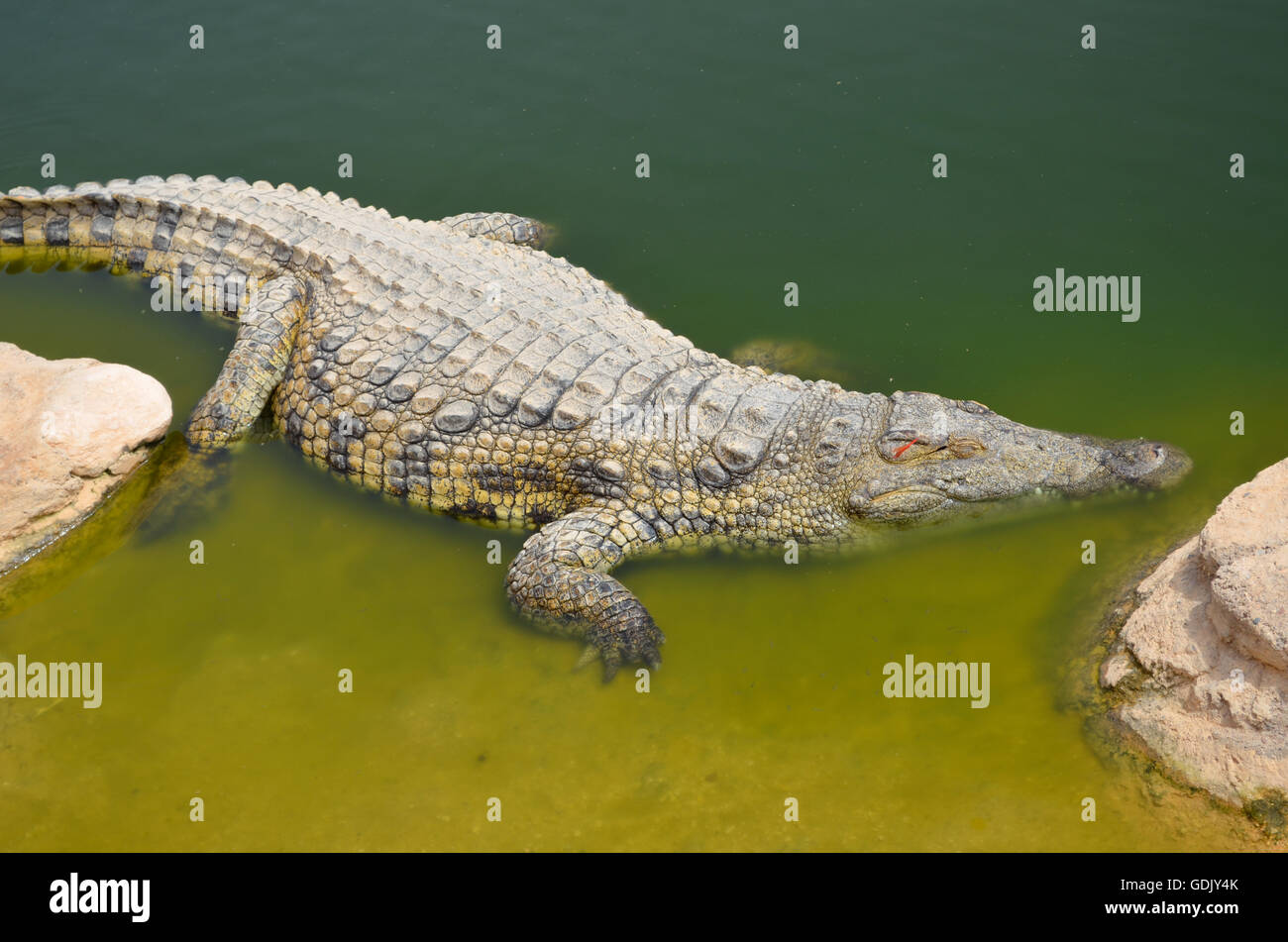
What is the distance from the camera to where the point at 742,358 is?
7.78 metres

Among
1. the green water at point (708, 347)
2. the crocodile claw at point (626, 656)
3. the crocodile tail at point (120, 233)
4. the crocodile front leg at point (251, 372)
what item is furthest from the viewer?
the crocodile tail at point (120, 233)

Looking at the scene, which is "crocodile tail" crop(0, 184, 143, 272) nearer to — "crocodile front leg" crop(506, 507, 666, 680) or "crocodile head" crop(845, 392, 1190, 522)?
"crocodile front leg" crop(506, 507, 666, 680)

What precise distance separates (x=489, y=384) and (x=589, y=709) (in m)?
2.04

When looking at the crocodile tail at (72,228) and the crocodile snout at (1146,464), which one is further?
the crocodile tail at (72,228)

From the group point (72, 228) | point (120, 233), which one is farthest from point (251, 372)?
point (72, 228)

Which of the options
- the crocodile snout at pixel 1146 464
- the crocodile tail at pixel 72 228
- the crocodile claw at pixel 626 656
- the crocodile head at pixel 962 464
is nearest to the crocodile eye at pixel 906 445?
the crocodile head at pixel 962 464

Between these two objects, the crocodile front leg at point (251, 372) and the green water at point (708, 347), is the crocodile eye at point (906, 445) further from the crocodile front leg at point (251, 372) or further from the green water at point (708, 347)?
the crocodile front leg at point (251, 372)

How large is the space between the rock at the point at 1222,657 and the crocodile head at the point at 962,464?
0.95 meters

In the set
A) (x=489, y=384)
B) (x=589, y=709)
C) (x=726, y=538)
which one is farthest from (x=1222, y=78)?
(x=589, y=709)

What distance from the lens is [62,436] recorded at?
6852 millimetres

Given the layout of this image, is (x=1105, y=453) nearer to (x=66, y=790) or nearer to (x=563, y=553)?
(x=563, y=553)

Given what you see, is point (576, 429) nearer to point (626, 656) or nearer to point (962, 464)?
point (626, 656)

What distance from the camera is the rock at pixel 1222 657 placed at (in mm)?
4875
